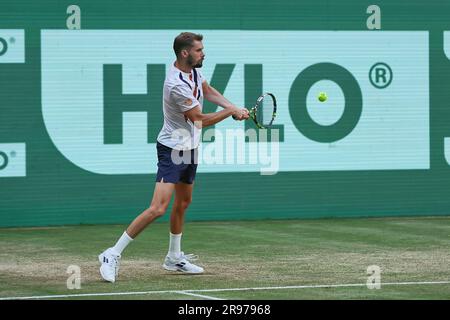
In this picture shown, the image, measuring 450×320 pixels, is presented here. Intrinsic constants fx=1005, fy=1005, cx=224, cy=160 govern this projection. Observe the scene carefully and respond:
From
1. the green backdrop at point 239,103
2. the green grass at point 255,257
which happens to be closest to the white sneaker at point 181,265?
the green grass at point 255,257

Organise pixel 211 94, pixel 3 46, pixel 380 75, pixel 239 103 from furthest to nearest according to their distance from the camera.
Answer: pixel 380 75, pixel 239 103, pixel 3 46, pixel 211 94

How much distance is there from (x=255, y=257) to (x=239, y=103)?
5.61m

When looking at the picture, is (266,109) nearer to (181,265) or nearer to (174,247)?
(174,247)

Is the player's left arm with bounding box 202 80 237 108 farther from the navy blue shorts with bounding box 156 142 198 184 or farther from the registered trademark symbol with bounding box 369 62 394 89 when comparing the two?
the registered trademark symbol with bounding box 369 62 394 89

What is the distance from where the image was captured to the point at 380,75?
17703mm

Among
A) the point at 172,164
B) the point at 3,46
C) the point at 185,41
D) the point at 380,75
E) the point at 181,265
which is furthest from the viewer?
the point at 380,75

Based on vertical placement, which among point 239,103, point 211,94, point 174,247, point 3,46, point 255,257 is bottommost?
point 255,257

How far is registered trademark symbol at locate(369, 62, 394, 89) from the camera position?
17656mm

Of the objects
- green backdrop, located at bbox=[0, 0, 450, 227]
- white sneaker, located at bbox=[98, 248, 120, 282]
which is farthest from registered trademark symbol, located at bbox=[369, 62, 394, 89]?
white sneaker, located at bbox=[98, 248, 120, 282]

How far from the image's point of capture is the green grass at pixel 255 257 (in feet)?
29.8

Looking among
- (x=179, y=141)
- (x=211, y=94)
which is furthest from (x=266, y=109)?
(x=179, y=141)
